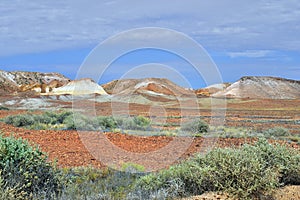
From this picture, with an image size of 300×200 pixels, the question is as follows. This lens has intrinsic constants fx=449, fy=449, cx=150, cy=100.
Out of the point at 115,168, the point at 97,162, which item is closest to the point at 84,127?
the point at 97,162

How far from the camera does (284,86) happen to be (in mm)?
106812

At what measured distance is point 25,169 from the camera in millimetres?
7512

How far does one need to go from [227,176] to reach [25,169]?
137 inches

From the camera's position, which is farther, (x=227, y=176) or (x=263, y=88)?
(x=263, y=88)

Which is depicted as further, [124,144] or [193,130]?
[193,130]

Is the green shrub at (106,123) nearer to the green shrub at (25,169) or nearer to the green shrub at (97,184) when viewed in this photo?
the green shrub at (97,184)

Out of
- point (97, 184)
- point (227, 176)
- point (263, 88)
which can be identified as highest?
point (227, 176)

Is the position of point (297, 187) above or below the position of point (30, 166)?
below

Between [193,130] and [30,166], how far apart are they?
50.7 feet

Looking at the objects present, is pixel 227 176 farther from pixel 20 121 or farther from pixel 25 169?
pixel 20 121

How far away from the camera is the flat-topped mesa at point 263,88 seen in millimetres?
102019

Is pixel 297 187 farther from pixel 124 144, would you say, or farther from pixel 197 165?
pixel 124 144

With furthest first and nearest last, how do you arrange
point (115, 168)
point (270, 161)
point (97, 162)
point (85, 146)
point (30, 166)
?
point (85, 146) < point (97, 162) < point (115, 168) < point (270, 161) < point (30, 166)

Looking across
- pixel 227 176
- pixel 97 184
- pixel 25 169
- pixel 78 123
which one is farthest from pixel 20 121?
pixel 227 176
